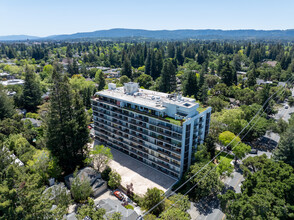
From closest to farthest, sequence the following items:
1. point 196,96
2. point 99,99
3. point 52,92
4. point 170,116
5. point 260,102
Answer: point 170,116 < point 52,92 < point 99,99 < point 260,102 < point 196,96

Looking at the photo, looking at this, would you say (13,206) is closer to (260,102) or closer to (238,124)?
(238,124)

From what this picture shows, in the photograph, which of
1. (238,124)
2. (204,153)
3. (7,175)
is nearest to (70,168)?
(7,175)

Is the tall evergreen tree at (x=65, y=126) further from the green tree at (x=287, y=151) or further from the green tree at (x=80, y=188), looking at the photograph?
the green tree at (x=287, y=151)

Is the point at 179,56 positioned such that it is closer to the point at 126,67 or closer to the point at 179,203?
the point at 126,67

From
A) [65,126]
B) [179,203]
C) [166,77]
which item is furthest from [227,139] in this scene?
[166,77]

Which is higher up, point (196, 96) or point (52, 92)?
point (52, 92)

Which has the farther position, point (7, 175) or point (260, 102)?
point (260, 102)
